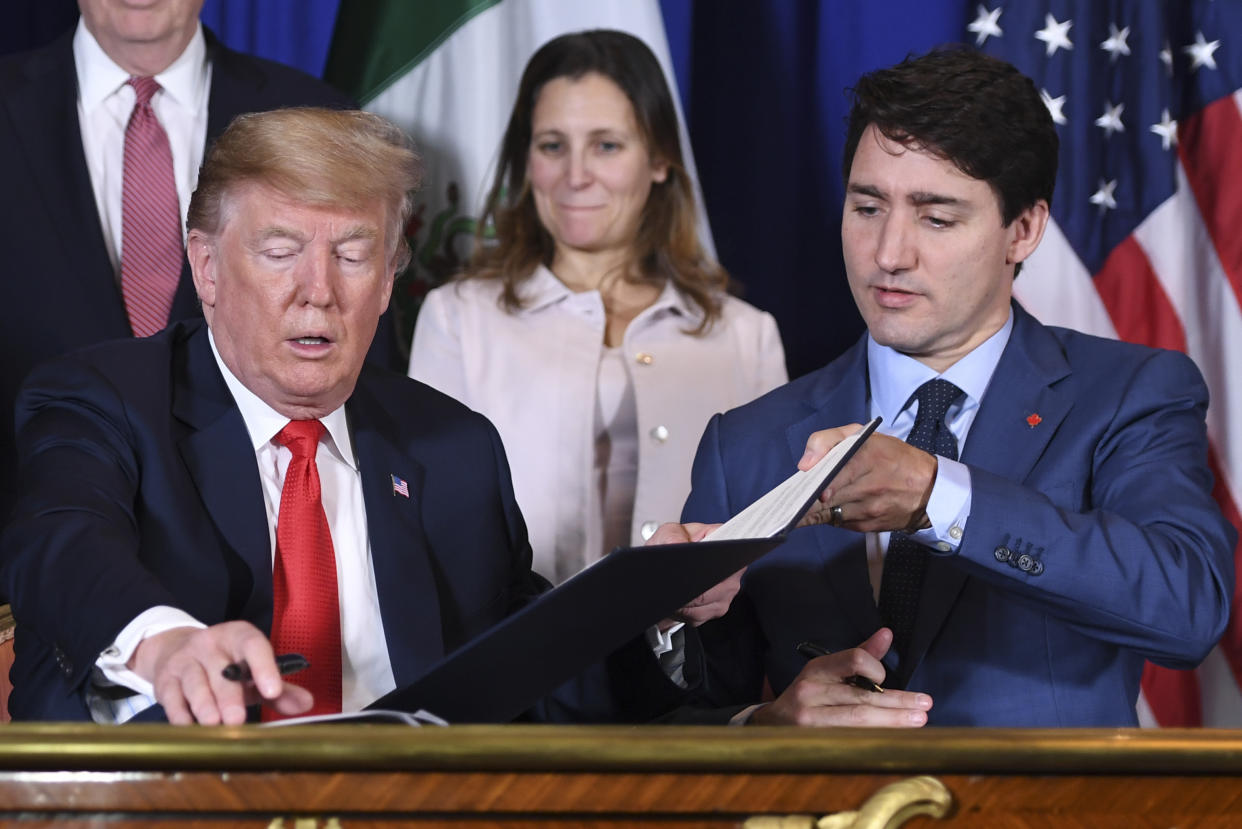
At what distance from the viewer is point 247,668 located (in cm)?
146

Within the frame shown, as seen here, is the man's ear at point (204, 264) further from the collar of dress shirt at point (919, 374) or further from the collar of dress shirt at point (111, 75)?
the collar of dress shirt at point (111, 75)

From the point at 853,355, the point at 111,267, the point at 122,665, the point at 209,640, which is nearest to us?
the point at 209,640

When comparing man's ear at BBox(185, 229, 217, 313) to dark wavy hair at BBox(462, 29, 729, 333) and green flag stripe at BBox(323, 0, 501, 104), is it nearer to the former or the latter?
dark wavy hair at BBox(462, 29, 729, 333)

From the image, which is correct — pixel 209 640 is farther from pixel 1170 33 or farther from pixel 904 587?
pixel 1170 33

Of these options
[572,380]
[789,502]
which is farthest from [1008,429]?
[572,380]

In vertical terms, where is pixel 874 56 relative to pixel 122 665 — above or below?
above

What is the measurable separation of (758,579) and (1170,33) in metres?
2.14

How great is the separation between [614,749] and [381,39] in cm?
298

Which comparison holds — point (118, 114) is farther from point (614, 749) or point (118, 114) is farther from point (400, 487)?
point (614, 749)

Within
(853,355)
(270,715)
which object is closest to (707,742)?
(270,715)

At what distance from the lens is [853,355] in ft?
8.39

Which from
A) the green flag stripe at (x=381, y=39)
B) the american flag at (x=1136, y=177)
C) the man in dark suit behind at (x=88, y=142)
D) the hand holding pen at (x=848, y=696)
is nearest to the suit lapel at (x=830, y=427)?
the hand holding pen at (x=848, y=696)

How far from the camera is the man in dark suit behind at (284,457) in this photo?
6.35 ft

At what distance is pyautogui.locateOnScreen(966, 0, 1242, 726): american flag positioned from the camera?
3.67 m
